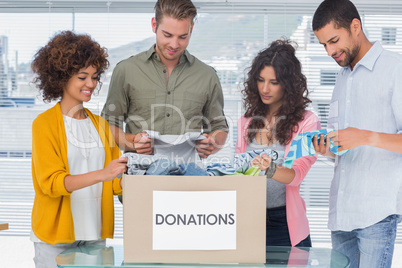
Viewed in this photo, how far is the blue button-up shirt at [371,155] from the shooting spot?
1790 millimetres

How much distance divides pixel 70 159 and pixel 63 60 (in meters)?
0.40

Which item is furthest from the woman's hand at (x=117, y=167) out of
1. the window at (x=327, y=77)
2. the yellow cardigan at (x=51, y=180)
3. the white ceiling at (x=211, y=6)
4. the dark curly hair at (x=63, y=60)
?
the window at (x=327, y=77)

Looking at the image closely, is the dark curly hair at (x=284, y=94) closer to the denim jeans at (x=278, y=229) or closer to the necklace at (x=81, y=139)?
the denim jeans at (x=278, y=229)

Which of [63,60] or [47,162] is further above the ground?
[63,60]

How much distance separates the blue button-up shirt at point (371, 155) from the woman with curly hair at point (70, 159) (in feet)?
2.97

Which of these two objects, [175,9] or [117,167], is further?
[175,9]

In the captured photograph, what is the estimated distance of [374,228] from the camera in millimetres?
1785

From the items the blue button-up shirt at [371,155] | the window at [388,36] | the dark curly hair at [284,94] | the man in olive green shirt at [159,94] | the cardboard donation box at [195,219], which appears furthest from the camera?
the window at [388,36]

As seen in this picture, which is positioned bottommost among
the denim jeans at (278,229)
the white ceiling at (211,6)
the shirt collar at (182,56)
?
the denim jeans at (278,229)

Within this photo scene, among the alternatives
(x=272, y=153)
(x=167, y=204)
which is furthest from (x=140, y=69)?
(x=167, y=204)

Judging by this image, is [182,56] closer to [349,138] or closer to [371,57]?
[371,57]

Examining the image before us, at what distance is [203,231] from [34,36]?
10.8 feet

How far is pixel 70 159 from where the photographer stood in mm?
1802

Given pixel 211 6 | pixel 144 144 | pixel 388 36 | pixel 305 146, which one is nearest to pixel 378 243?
pixel 305 146
